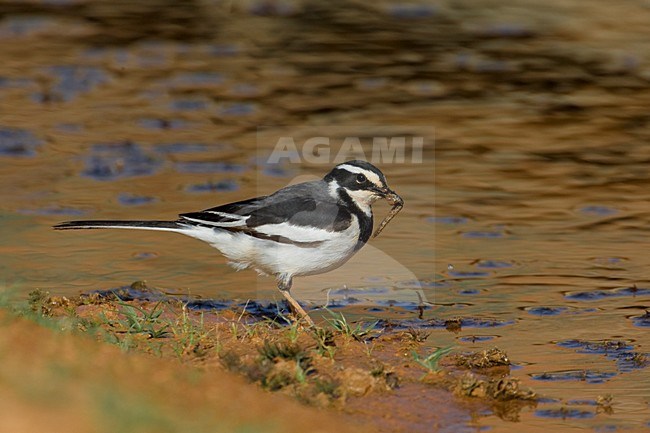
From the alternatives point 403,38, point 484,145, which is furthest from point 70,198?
point 403,38

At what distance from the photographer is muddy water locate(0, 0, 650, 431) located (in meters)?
8.73

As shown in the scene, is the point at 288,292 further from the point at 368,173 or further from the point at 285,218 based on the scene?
the point at 368,173

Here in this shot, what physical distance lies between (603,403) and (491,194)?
4.96 meters

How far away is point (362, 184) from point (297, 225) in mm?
548

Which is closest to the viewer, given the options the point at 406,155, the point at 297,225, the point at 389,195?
the point at 297,225

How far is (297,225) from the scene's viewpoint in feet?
25.2

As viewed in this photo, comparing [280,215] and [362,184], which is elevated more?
[362,184]

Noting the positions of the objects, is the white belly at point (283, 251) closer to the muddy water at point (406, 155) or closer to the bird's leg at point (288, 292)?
the bird's leg at point (288, 292)

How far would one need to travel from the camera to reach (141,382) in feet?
20.1

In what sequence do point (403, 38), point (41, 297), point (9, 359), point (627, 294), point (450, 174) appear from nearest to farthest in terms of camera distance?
1. point (9, 359)
2. point (41, 297)
3. point (627, 294)
4. point (450, 174)
5. point (403, 38)

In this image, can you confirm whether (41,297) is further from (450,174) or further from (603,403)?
(450,174)

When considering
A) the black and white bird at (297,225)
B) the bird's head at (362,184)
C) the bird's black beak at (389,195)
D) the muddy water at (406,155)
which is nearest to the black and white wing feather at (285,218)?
the black and white bird at (297,225)

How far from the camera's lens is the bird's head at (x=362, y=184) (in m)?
7.95

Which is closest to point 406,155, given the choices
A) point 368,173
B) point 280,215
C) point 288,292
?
point 368,173
